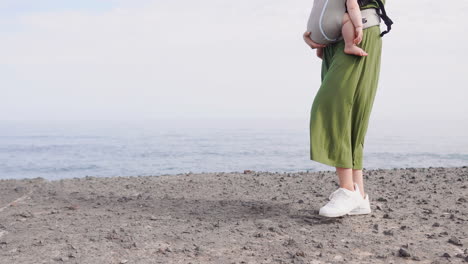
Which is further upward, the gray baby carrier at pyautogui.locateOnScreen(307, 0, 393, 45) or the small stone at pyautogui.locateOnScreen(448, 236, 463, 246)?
the gray baby carrier at pyautogui.locateOnScreen(307, 0, 393, 45)

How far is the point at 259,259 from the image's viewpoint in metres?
3.11

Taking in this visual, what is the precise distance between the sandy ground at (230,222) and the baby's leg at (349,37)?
1.28 meters

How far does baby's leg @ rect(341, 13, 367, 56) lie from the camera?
3580 millimetres

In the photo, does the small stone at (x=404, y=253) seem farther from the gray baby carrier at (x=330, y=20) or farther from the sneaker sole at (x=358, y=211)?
the gray baby carrier at (x=330, y=20)

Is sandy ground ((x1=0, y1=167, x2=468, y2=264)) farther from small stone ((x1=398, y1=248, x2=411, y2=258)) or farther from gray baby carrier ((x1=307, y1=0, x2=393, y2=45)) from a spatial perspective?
gray baby carrier ((x1=307, y1=0, x2=393, y2=45))

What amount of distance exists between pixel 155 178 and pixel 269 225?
→ 9.00 ft

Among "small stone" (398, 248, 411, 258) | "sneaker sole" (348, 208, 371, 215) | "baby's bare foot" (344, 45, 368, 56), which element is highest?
"baby's bare foot" (344, 45, 368, 56)

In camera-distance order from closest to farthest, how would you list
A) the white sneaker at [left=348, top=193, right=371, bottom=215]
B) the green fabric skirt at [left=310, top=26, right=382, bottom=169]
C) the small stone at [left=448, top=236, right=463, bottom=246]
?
the small stone at [left=448, top=236, right=463, bottom=246] < the green fabric skirt at [left=310, top=26, right=382, bottom=169] < the white sneaker at [left=348, top=193, right=371, bottom=215]

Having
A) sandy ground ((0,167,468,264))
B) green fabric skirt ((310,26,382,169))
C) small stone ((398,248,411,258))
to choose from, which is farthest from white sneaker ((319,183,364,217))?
small stone ((398,248,411,258))

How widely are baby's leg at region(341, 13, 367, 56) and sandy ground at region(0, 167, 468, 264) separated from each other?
1280mm

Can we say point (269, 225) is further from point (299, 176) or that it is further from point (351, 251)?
point (299, 176)

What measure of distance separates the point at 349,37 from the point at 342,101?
0.46 metres

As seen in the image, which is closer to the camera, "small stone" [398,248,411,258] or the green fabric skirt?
"small stone" [398,248,411,258]

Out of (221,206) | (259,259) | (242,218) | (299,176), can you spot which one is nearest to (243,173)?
(299,176)
